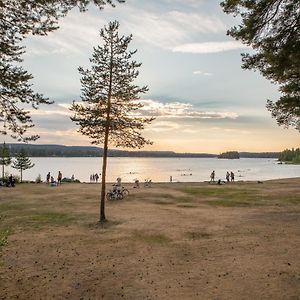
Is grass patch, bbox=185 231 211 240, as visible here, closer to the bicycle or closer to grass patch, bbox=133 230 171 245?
grass patch, bbox=133 230 171 245

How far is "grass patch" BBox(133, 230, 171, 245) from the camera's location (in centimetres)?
1836

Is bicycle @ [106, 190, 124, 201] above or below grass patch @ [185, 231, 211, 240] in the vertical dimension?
above

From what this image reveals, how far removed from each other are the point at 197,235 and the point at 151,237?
2.58 metres

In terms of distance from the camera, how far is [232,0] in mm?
14141

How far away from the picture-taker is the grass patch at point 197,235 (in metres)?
19.2

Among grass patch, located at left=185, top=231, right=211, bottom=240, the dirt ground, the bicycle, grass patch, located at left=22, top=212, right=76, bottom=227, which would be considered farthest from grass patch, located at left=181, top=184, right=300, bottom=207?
grass patch, located at left=22, top=212, right=76, bottom=227

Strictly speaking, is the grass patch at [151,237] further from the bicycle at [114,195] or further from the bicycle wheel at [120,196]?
the bicycle wheel at [120,196]

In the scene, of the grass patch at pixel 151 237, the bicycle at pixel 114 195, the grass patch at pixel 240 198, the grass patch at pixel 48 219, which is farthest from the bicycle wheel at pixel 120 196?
the grass patch at pixel 151 237

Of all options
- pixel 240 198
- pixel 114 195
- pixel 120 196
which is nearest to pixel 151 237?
pixel 114 195

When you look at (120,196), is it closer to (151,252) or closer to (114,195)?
(114,195)

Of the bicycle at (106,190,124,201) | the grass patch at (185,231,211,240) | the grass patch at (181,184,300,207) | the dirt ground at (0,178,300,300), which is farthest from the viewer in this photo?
the bicycle at (106,190,124,201)

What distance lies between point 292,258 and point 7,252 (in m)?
13.2

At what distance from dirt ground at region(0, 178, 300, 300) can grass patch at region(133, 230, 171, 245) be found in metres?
0.05

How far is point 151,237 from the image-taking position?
762 inches
